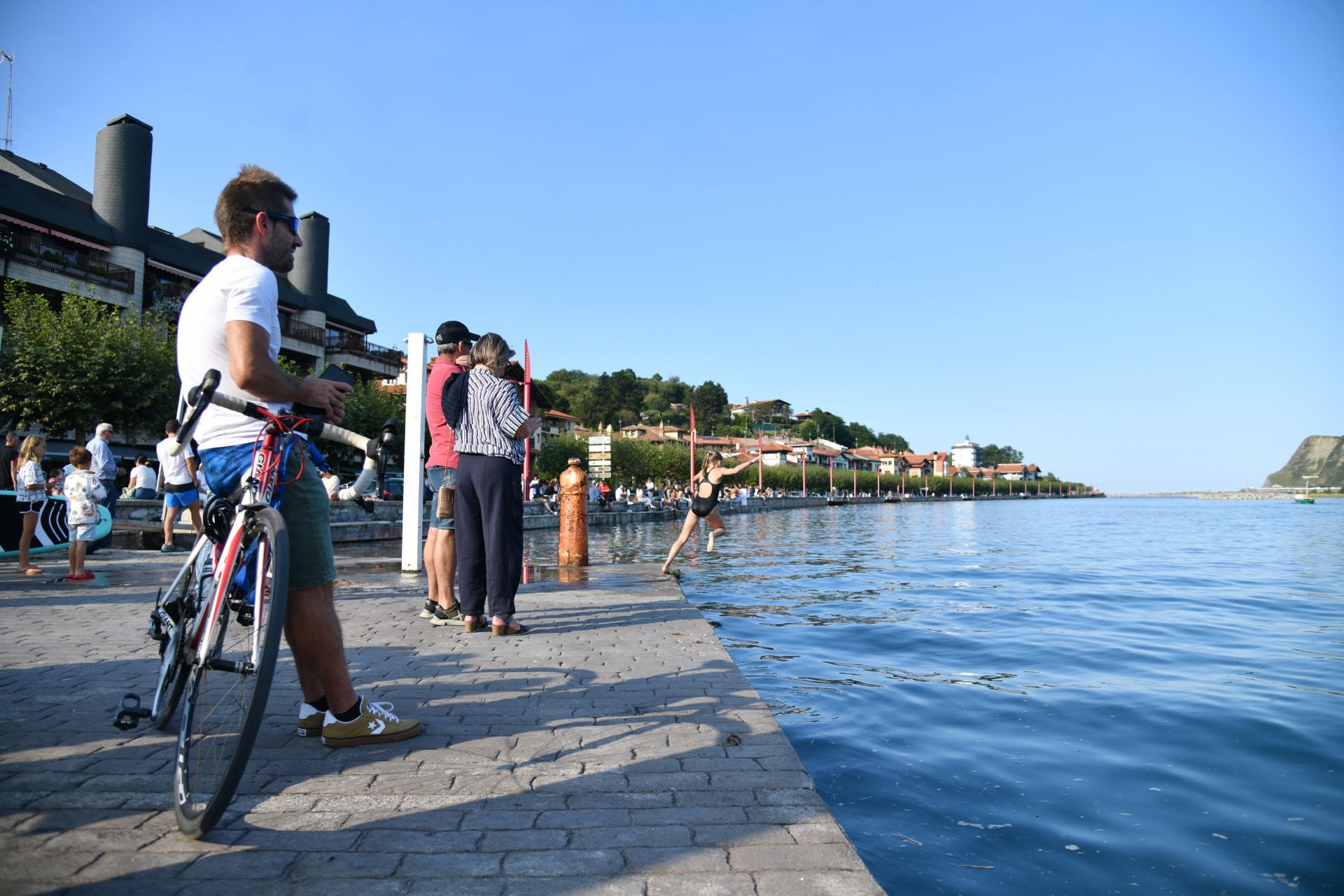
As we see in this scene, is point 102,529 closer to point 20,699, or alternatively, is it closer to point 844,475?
point 20,699

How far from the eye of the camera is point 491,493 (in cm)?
514

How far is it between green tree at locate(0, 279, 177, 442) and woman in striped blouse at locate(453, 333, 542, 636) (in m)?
24.9

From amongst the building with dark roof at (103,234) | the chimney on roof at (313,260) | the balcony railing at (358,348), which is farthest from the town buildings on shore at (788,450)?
the building with dark roof at (103,234)

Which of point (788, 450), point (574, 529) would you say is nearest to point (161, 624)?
point (574, 529)

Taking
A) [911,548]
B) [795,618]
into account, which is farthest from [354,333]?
[795,618]

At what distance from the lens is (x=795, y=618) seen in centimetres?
762

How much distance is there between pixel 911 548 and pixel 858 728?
1587 cm

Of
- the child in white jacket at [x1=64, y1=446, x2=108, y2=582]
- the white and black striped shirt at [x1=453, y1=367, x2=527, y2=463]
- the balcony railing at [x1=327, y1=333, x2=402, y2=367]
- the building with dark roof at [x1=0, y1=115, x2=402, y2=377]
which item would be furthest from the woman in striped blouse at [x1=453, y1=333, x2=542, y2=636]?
the balcony railing at [x1=327, y1=333, x2=402, y2=367]

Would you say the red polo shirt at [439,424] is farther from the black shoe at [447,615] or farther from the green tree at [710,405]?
the green tree at [710,405]

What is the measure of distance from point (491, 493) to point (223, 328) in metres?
2.46

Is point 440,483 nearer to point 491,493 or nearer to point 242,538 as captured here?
point 491,493

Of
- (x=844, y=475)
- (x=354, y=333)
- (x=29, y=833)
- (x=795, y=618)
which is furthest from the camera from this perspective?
(x=844, y=475)

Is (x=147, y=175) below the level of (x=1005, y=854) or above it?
above

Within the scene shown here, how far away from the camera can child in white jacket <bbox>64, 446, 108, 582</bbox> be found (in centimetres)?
834
